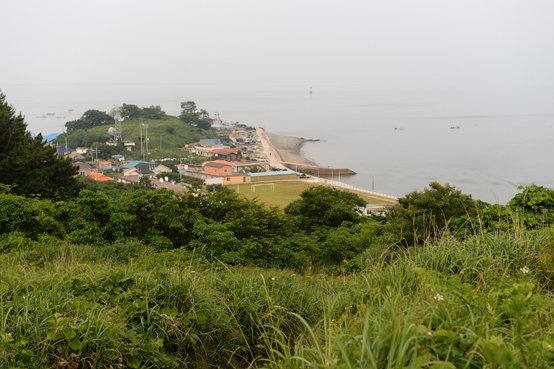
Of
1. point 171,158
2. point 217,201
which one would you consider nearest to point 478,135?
point 171,158

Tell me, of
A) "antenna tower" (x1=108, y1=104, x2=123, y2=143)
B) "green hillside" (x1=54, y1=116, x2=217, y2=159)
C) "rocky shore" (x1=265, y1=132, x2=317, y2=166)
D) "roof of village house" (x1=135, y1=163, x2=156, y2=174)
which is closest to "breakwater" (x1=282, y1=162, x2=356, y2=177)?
"rocky shore" (x1=265, y1=132, x2=317, y2=166)

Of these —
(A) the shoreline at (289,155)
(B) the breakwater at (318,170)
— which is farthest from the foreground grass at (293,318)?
(A) the shoreline at (289,155)

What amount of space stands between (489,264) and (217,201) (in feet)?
24.2

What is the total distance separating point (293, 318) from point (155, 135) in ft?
202

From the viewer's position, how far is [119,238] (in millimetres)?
6766

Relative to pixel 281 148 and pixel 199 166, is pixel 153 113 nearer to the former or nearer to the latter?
pixel 281 148

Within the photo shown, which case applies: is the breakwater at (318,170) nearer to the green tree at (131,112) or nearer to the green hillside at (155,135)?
the green hillside at (155,135)

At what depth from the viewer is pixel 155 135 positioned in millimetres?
60500

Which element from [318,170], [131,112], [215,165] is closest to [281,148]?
[318,170]

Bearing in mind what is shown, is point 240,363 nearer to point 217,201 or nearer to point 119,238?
point 119,238

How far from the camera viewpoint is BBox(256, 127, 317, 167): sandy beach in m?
52.3

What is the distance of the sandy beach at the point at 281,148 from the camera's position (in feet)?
172

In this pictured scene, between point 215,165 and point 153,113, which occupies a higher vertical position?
point 153,113

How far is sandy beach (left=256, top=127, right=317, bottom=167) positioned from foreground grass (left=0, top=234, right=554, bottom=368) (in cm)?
4653
